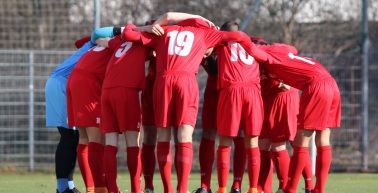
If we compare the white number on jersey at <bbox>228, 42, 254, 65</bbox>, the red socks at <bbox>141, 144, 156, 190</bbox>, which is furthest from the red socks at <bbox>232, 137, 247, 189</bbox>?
the white number on jersey at <bbox>228, 42, 254, 65</bbox>

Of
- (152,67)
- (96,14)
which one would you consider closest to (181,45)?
(152,67)

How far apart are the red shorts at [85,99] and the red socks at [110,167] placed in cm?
49

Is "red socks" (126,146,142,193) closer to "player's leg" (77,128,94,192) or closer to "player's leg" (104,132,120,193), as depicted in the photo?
"player's leg" (104,132,120,193)

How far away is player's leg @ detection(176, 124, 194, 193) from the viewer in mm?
8836

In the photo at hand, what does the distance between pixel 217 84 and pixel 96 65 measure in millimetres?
1225

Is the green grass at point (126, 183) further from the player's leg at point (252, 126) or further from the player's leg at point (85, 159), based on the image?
the player's leg at point (252, 126)

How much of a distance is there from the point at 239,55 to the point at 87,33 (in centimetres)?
732

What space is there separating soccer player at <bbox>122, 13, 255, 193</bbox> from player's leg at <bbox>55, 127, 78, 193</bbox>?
1442mm

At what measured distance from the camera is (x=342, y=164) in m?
16.4

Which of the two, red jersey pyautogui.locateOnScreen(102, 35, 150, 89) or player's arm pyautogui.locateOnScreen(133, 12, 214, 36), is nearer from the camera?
red jersey pyautogui.locateOnScreen(102, 35, 150, 89)

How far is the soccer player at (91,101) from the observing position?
30.8 feet

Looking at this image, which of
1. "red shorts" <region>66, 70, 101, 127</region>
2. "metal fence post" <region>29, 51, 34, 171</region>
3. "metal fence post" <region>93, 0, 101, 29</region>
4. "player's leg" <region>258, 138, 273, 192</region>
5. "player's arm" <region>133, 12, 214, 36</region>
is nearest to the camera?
"player's arm" <region>133, 12, 214, 36</region>

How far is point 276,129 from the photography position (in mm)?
10133

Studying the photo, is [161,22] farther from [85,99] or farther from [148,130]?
[148,130]
